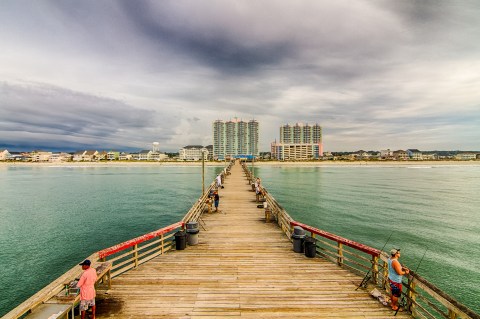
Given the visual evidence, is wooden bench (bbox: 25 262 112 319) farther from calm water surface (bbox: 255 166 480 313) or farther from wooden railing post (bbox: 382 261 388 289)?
calm water surface (bbox: 255 166 480 313)

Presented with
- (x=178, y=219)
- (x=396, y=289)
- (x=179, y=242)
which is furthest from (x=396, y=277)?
(x=178, y=219)

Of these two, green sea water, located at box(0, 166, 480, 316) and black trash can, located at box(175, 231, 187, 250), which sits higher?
black trash can, located at box(175, 231, 187, 250)

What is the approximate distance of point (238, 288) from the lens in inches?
295

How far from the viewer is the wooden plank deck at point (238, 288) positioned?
6.38 metres

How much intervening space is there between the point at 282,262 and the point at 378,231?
16001 millimetres

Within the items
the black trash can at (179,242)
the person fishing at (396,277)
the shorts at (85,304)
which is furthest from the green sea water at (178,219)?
the shorts at (85,304)

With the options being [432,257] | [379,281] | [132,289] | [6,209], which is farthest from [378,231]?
[6,209]

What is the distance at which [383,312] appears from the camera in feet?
20.8

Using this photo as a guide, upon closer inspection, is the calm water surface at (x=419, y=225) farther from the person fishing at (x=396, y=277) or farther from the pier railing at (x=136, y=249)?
the pier railing at (x=136, y=249)

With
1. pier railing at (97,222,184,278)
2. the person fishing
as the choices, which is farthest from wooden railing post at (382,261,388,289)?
pier railing at (97,222,184,278)

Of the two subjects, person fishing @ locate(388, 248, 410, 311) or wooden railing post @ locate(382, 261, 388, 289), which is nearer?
person fishing @ locate(388, 248, 410, 311)

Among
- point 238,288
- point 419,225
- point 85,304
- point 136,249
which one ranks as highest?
point 136,249

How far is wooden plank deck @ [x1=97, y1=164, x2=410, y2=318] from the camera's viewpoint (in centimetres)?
638

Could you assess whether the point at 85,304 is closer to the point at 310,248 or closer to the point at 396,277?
the point at 310,248
